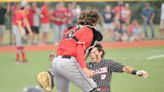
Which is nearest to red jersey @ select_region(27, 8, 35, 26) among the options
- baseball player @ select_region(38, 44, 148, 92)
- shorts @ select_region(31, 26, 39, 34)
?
shorts @ select_region(31, 26, 39, 34)

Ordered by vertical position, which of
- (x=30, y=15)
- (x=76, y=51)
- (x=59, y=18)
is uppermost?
(x=76, y=51)

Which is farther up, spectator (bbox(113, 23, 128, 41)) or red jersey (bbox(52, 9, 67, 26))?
red jersey (bbox(52, 9, 67, 26))

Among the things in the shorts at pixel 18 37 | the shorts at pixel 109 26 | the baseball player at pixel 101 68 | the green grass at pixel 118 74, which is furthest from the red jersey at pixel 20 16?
the shorts at pixel 109 26

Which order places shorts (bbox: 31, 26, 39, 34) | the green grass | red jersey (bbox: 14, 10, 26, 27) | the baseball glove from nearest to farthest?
the baseball glove < the green grass < red jersey (bbox: 14, 10, 26, 27) < shorts (bbox: 31, 26, 39, 34)

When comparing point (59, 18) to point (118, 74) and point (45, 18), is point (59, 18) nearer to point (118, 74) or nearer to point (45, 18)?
point (45, 18)

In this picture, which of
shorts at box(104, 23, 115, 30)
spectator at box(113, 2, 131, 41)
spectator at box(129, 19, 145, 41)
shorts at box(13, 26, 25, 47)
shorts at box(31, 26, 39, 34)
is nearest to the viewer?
shorts at box(13, 26, 25, 47)

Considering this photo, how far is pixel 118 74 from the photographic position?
16016 millimetres

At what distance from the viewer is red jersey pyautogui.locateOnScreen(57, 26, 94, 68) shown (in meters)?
8.41

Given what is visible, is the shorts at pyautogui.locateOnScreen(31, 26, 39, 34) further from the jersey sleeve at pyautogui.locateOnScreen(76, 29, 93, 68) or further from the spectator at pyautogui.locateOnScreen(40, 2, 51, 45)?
the jersey sleeve at pyautogui.locateOnScreen(76, 29, 93, 68)

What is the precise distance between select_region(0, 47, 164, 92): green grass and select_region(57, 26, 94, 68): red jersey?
4.61m

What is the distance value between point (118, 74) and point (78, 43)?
7662 mm

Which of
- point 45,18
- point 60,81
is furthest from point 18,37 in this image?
point 60,81

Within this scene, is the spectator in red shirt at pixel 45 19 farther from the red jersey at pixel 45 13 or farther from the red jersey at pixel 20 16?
the red jersey at pixel 20 16

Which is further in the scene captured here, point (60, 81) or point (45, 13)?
point (45, 13)
